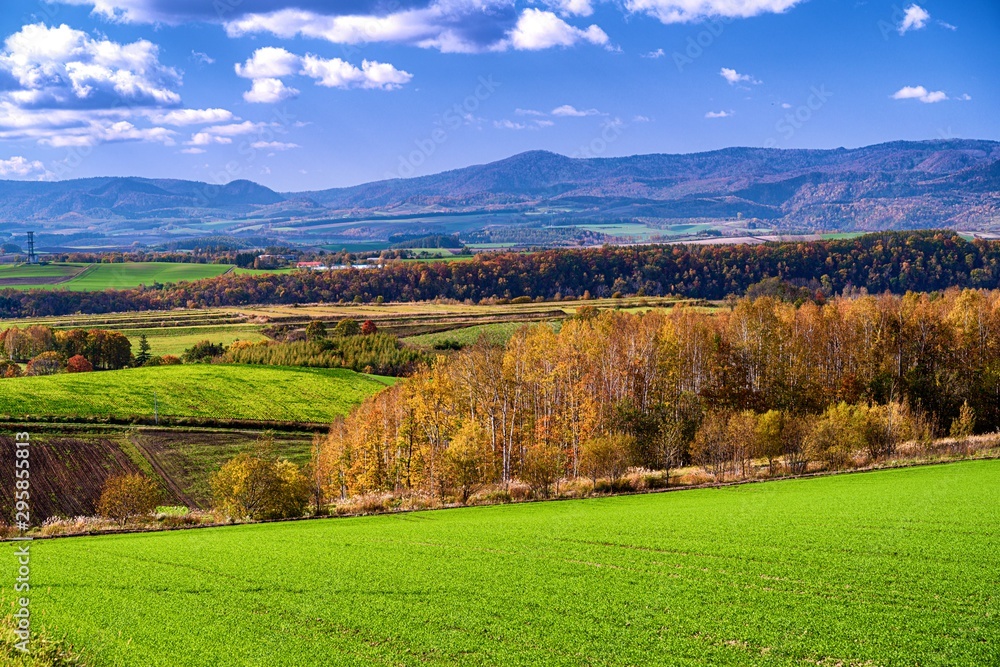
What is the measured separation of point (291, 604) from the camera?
21672 mm

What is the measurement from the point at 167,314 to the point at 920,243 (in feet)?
546

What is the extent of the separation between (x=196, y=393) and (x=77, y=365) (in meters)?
30.8

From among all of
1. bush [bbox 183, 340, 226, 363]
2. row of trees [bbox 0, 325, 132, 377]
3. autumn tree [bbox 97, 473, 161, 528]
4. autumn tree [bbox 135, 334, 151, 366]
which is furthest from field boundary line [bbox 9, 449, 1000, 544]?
row of trees [bbox 0, 325, 132, 377]

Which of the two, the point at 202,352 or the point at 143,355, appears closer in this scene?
the point at 143,355

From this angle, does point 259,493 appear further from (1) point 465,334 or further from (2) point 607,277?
(2) point 607,277

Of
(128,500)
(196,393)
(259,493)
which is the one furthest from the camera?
(196,393)

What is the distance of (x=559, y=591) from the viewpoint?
73.0ft

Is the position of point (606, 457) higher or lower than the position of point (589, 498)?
higher

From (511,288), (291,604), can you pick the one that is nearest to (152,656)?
(291,604)

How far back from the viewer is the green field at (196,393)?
237ft

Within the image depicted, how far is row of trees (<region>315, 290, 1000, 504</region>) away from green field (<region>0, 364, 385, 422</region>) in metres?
20.4

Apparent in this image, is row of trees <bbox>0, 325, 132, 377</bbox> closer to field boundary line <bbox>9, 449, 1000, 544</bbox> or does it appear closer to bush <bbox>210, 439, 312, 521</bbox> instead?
Result: bush <bbox>210, 439, 312, 521</bbox>

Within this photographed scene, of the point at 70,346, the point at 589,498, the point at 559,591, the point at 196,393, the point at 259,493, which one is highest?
the point at 70,346

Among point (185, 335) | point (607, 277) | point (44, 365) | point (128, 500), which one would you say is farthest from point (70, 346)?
point (607, 277)
